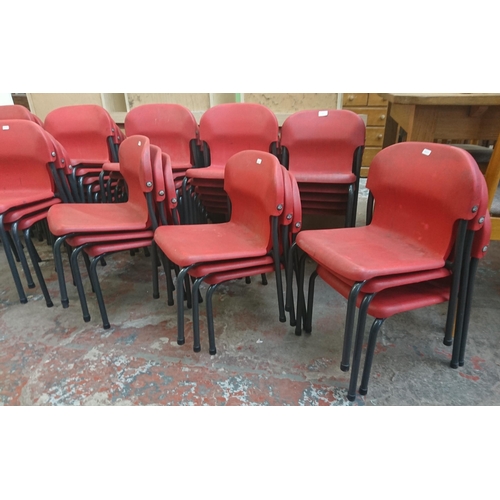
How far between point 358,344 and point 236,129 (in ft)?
5.31

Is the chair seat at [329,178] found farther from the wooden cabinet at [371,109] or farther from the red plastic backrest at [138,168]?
the wooden cabinet at [371,109]

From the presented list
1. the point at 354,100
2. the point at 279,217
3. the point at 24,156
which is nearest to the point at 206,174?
the point at 279,217

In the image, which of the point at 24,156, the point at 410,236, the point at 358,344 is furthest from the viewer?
the point at 24,156

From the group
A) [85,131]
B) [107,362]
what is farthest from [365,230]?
[85,131]

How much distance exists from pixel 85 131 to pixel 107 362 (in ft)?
6.16

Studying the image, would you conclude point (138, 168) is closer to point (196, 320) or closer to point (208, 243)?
point (208, 243)

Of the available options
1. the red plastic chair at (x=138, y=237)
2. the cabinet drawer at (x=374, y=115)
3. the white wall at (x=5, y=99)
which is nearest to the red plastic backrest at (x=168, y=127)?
the red plastic chair at (x=138, y=237)

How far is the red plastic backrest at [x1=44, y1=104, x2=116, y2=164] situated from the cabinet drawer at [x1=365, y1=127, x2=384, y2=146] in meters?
3.00

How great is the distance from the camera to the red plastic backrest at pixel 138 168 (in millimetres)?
1490

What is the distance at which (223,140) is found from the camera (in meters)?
2.29

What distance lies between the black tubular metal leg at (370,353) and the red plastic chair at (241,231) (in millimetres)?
436

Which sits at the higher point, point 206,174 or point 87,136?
point 87,136

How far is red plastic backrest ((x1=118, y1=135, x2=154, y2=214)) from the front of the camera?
1.49 m
